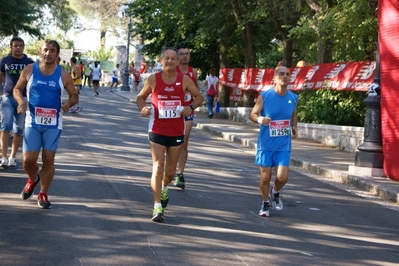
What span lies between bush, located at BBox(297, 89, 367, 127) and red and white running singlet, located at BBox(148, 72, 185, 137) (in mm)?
11323

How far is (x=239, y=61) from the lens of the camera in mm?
34594

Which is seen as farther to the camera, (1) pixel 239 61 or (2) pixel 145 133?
(1) pixel 239 61

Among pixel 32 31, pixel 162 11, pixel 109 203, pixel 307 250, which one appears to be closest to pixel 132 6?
pixel 162 11

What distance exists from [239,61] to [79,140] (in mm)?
18563

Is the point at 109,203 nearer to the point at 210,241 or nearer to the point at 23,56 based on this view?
the point at 210,241

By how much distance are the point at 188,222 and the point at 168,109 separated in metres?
1.29

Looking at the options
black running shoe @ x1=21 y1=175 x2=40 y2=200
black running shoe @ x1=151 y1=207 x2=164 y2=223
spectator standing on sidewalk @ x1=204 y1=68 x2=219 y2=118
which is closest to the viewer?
black running shoe @ x1=151 y1=207 x2=164 y2=223

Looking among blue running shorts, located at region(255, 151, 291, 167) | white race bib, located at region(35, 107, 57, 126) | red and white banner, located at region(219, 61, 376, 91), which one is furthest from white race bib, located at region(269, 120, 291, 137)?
red and white banner, located at region(219, 61, 376, 91)

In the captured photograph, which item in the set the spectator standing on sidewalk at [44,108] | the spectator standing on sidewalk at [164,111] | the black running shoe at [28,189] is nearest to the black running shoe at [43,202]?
the spectator standing on sidewalk at [44,108]

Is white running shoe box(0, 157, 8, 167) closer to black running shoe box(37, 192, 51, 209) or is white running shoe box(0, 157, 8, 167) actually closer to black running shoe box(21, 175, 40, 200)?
black running shoe box(21, 175, 40, 200)

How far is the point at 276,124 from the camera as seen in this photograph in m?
9.23

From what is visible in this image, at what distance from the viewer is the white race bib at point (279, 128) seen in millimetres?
9211

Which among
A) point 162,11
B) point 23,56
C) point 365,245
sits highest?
point 162,11

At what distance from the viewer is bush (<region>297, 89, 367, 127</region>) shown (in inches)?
762
